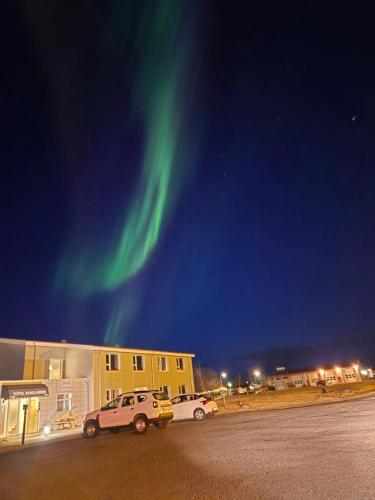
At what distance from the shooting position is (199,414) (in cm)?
2131

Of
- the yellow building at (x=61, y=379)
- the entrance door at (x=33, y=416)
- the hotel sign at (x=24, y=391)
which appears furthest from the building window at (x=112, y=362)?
the hotel sign at (x=24, y=391)

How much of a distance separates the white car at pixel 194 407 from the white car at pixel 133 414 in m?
4.14

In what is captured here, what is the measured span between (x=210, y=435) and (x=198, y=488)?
6.67 metres

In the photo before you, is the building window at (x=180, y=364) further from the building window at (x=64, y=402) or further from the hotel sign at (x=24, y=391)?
the hotel sign at (x=24, y=391)

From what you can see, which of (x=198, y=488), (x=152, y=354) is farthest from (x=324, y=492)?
(x=152, y=354)

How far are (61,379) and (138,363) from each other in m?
8.50

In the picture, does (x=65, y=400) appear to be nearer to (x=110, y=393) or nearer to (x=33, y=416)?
(x=33, y=416)

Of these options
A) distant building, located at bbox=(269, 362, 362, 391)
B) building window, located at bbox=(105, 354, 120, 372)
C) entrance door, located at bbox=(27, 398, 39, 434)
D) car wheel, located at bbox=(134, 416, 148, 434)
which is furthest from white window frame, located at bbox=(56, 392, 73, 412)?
distant building, located at bbox=(269, 362, 362, 391)

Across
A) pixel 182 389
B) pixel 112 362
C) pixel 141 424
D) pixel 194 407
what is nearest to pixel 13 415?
pixel 112 362

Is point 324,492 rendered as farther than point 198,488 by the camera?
No

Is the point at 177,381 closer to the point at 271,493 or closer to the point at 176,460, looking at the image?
the point at 176,460

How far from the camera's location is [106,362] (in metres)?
31.5

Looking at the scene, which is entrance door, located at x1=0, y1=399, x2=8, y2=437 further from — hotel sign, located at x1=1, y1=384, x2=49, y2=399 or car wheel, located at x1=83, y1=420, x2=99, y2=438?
car wheel, located at x1=83, y1=420, x2=99, y2=438

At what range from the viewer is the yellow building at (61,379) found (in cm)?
2500
